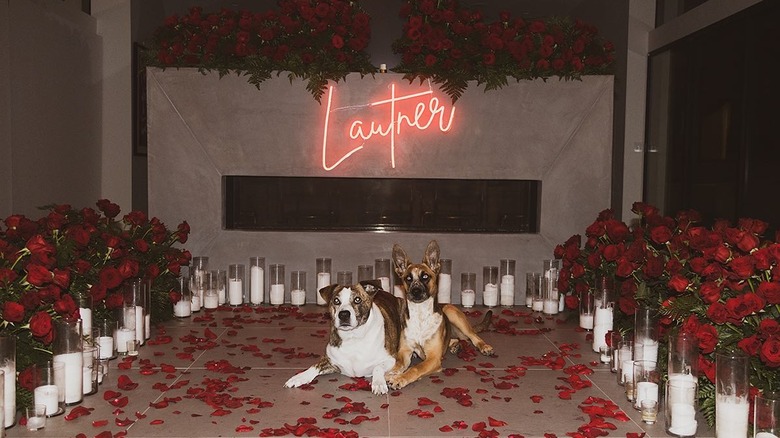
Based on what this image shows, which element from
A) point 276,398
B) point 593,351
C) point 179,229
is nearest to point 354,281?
point 179,229

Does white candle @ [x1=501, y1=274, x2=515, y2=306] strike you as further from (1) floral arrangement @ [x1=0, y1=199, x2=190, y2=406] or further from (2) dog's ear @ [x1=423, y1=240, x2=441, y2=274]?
(1) floral arrangement @ [x1=0, y1=199, x2=190, y2=406]

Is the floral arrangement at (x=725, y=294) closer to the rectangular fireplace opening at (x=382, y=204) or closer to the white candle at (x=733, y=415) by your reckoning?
the white candle at (x=733, y=415)

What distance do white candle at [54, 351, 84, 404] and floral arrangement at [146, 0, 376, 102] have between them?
3418 millimetres

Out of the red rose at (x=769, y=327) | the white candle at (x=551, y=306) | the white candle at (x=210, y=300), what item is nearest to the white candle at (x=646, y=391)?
the red rose at (x=769, y=327)

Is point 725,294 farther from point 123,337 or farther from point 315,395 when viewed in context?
point 123,337

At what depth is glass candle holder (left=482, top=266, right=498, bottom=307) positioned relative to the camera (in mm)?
6406

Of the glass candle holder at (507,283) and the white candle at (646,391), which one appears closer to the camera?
the white candle at (646,391)

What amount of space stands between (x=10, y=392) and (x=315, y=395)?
4.47ft

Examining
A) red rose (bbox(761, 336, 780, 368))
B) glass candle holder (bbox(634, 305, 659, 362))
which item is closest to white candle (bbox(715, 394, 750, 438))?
red rose (bbox(761, 336, 780, 368))

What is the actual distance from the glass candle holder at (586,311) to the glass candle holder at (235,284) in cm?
272

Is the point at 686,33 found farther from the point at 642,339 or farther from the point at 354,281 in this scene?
A: the point at 642,339

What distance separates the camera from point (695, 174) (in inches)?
284

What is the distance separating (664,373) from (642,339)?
20cm

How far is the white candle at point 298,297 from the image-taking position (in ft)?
21.0
